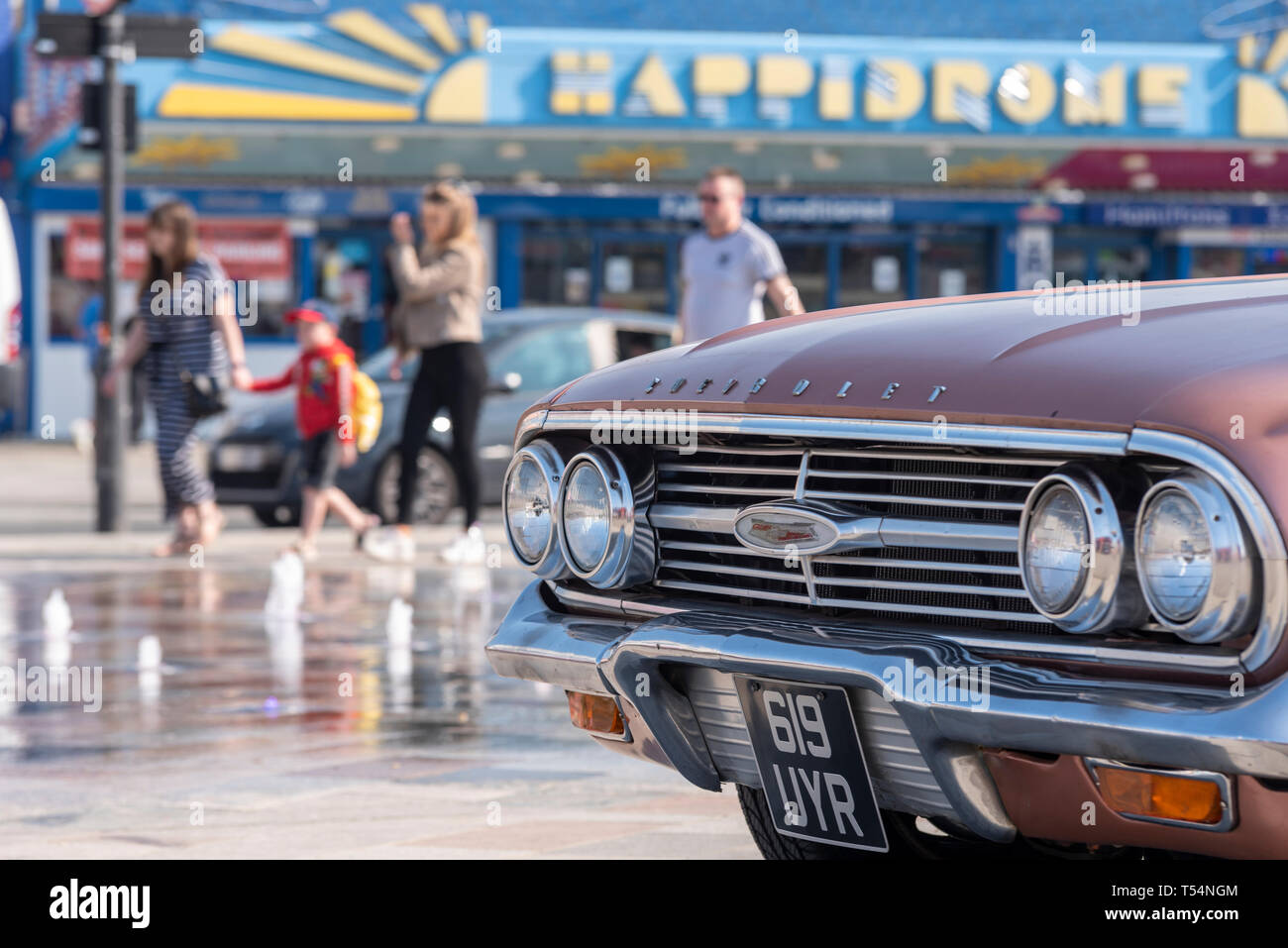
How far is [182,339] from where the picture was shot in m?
11.1

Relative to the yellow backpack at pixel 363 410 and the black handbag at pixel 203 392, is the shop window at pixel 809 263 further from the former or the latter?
the black handbag at pixel 203 392

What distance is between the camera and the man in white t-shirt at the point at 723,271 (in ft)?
29.0

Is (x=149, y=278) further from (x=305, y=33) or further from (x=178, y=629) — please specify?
(x=305, y=33)

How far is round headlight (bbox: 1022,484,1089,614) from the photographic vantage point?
2961 millimetres

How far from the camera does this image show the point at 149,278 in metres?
11.1

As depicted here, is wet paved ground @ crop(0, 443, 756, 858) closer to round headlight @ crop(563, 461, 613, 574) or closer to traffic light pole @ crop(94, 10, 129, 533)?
round headlight @ crop(563, 461, 613, 574)

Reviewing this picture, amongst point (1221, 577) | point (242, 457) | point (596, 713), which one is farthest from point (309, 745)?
point (242, 457)

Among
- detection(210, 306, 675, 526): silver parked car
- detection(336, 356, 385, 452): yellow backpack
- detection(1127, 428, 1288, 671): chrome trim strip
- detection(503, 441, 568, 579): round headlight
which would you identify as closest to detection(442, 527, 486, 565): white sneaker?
detection(336, 356, 385, 452): yellow backpack

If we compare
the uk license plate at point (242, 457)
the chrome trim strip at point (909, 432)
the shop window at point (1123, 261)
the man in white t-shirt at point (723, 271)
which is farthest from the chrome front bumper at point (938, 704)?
the shop window at point (1123, 261)

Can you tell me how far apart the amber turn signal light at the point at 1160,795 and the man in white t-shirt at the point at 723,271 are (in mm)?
5923

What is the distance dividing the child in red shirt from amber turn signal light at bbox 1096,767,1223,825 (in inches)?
327

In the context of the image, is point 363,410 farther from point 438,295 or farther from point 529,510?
point 529,510
